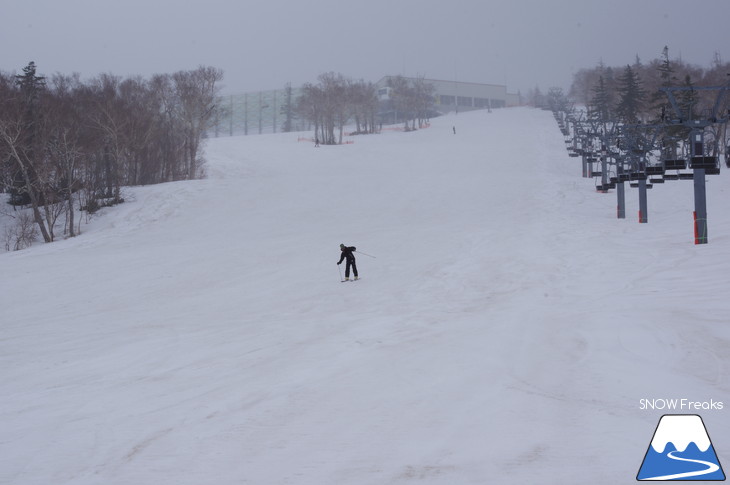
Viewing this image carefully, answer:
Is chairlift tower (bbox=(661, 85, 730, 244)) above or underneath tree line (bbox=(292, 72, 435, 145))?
underneath

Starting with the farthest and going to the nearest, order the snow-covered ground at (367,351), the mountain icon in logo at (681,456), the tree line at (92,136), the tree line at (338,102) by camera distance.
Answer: the tree line at (338,102) < the tree line at (92,136) < the snow-covered ground at (367,351) < the mountain icon in logo at (681,456)

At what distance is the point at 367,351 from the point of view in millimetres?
10641

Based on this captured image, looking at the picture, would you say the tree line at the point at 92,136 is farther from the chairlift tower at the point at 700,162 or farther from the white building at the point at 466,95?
→ the white building at the point at 466,95

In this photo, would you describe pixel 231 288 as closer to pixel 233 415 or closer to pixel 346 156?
pixel 233 415

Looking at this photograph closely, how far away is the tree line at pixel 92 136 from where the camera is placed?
1476 inches

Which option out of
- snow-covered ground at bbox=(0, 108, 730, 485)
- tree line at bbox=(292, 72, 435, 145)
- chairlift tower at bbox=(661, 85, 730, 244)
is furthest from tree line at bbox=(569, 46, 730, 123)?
tree line at bbox=(292, 72, 435, 145)

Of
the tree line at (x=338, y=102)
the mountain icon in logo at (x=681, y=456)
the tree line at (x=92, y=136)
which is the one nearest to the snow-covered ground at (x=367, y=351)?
the mountain icon in logo at (x=681, y=456)

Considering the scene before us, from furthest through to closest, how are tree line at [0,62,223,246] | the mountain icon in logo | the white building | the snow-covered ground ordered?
the white building, tree line at [0,62,223,246], the snow-covered ground, the mountain icon in logo

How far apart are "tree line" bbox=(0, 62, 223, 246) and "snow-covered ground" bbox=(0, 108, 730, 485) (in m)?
8.74

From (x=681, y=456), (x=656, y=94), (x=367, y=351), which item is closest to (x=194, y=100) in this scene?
(x=656, y=94)

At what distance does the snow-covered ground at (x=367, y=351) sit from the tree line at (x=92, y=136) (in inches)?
344

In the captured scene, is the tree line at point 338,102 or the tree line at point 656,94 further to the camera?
the tree line at point 338,102

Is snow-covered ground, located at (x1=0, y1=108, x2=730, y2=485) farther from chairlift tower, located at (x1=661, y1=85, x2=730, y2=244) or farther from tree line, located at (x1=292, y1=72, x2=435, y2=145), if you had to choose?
tree line, located at (x1=292, y1=72, x2=435, y2=145)

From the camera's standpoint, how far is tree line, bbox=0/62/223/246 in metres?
37.5
